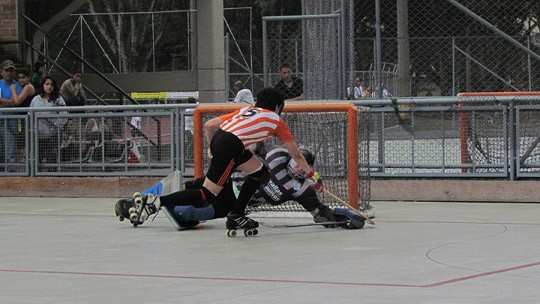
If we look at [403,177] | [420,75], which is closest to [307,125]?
[403,177]

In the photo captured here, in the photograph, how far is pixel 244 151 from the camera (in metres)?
12.5

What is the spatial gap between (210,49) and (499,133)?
12.0 meters

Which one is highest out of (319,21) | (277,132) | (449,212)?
(319,21)

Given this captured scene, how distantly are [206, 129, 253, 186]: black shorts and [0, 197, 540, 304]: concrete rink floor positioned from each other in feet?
→ 2.04

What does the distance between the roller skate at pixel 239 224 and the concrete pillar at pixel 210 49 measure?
14.3 metres

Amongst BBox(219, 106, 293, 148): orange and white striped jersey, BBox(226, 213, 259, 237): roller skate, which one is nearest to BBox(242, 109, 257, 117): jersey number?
BBox(219, 106, 293, 148): orange and white striped jersey

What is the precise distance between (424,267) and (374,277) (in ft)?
2.26

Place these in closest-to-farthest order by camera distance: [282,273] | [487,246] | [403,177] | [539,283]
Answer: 1. [539,283]
2. [282,273]
3. [487,246]
4. [403,177]

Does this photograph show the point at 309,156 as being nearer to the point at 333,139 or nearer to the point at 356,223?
the point at 333,139

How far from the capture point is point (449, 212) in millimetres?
14781

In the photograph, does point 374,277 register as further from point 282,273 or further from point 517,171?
point 517,171

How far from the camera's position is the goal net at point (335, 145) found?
14.0m

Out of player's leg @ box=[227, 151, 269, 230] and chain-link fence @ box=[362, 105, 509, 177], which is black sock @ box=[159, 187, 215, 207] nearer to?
player's leg @ box=[227, 151, 269, 230]

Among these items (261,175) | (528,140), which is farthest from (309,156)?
(528,140)
